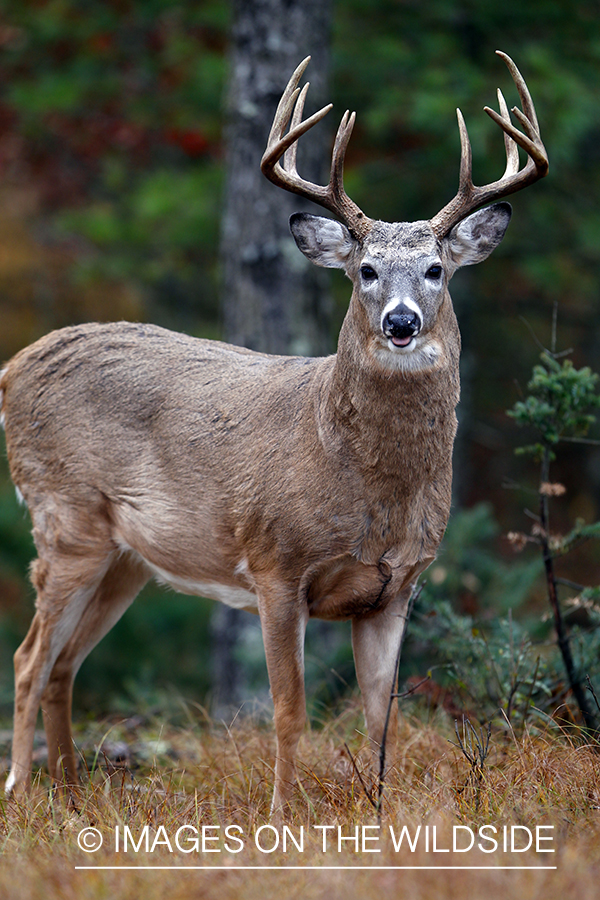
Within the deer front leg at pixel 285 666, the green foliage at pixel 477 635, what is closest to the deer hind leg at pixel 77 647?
the deer front leg at pixel 285 666

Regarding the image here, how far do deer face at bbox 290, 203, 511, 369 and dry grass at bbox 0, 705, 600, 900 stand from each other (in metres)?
1.50

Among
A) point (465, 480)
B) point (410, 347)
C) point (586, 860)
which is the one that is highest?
point (410, 347)

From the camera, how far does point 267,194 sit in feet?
22.5

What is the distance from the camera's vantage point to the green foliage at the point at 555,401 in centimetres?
467

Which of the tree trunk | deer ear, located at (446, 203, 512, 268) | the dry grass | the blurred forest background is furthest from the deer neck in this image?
the tree trunk

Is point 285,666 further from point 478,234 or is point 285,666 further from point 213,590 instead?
point 478,234

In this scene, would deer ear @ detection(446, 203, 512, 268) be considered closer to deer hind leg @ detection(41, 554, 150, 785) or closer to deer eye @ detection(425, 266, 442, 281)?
deer eye @ detection(425, 266, 442, 281)

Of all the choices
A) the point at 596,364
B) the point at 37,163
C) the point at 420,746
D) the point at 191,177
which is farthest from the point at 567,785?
the point at 37,163

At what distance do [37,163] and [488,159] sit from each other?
21.7 feet

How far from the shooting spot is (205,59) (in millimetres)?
9266

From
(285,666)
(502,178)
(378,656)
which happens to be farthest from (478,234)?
(285,666)

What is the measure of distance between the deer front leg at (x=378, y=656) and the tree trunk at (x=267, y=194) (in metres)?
2.55

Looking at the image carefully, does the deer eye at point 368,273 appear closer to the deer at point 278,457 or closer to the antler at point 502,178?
the deer at point 278,457

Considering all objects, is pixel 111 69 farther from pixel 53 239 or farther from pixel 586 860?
pixel 586 860
